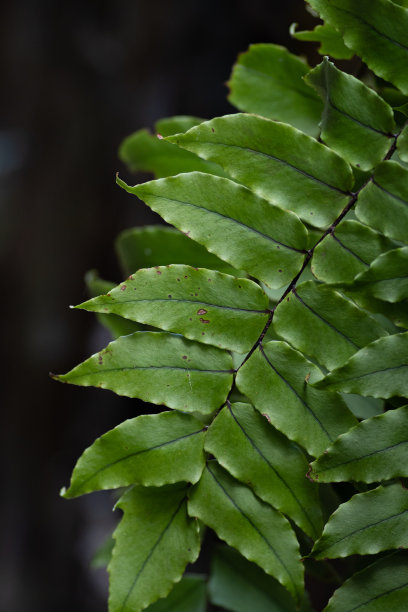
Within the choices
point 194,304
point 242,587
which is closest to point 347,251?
point 194,304

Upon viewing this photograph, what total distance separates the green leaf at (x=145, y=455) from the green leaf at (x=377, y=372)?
0.45 feet

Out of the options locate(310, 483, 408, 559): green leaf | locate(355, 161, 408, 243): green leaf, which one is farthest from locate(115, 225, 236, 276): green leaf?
locate(310, 483, 408, 559): green leaf

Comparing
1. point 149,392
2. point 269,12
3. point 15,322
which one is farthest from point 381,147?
point 15,322

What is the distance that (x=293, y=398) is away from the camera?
521 mm

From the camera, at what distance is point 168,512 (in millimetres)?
539

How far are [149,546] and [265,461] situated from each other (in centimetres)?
14

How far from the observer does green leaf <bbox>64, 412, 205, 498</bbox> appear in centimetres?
50

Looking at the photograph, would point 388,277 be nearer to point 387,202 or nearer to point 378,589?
point 387,202

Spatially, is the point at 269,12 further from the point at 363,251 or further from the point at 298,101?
the point at 363,251

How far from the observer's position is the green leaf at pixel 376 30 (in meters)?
0.50

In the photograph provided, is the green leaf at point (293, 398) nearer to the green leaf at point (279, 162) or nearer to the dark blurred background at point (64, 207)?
the green leaf at point (279, 162)

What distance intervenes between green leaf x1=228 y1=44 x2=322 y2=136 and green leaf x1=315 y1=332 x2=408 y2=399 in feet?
1.16

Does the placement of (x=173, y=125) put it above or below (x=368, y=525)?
above

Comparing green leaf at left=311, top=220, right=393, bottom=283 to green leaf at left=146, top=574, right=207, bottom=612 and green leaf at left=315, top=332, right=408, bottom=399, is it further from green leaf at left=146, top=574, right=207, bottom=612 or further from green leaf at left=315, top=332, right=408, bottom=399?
green leaf at left=146, top=574, right=207, bottom=612
